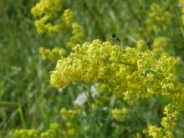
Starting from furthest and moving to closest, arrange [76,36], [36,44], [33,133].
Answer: [36,44] → [76,36] → [33,133]

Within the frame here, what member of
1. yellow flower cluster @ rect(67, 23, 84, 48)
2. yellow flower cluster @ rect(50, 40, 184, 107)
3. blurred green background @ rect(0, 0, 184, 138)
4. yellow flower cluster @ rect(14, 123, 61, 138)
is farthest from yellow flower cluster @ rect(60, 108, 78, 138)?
yellow flower cluster @ rect(50, 40, 184, 107)

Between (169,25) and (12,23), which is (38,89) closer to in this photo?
(12,23)

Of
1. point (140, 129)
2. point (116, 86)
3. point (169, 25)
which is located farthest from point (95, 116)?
point (169, 25)

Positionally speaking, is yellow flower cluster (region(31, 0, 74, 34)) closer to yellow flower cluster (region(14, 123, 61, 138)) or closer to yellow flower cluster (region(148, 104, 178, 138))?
yellow flower cluster (region(14, 123, 61, 138))

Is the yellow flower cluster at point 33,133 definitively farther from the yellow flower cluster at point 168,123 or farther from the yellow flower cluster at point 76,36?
the yellow flower cluster at point 168,123

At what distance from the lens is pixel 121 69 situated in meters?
1.74

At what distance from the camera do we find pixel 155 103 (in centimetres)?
315

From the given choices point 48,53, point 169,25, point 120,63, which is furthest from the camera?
point 169,25

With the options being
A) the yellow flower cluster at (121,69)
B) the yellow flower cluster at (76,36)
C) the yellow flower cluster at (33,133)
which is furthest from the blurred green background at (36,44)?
the yellow flower cluster at (121,69)

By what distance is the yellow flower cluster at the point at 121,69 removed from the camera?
168 centimetres

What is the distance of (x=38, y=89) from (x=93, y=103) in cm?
156

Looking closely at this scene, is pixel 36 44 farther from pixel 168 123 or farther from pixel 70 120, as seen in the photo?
pixel 168 123

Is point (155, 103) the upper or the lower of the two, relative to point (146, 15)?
lower

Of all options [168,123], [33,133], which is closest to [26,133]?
[33,133]
